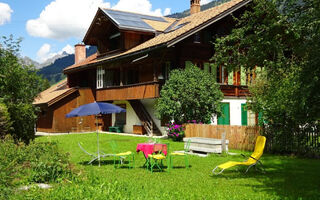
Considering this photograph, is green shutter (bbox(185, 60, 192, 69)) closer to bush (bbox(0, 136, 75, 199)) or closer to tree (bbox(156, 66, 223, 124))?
tree (bbox(156, 66, 223, 124))

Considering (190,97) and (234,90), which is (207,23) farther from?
(234,90)

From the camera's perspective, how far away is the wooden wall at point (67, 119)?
27.2 metres

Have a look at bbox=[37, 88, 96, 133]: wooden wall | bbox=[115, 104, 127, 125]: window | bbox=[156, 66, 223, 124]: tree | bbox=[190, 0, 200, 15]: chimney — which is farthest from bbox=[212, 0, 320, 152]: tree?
bbox=[37, 88, 96, 133]: wooden wall

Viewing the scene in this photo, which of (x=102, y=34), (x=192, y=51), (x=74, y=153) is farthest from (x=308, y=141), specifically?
(x=102, y=34)

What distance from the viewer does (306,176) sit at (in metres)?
9.41

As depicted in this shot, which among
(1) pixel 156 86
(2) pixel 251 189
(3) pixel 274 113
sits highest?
(1) pixel 156 86

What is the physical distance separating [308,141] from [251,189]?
625 cm

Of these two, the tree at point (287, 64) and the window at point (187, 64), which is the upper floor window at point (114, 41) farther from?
the tree at point (287, 64)

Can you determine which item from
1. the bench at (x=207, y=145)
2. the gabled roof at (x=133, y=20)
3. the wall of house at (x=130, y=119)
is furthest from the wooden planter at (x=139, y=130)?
the bench at (x=207, y=145)

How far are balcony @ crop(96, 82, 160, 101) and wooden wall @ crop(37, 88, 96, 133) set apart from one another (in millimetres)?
2169

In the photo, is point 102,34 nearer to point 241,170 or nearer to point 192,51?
point 192,51

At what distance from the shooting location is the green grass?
6.84 metres

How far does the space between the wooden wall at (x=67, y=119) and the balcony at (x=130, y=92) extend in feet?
7.12

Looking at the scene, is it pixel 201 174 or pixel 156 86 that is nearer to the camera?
pixel 201 174
